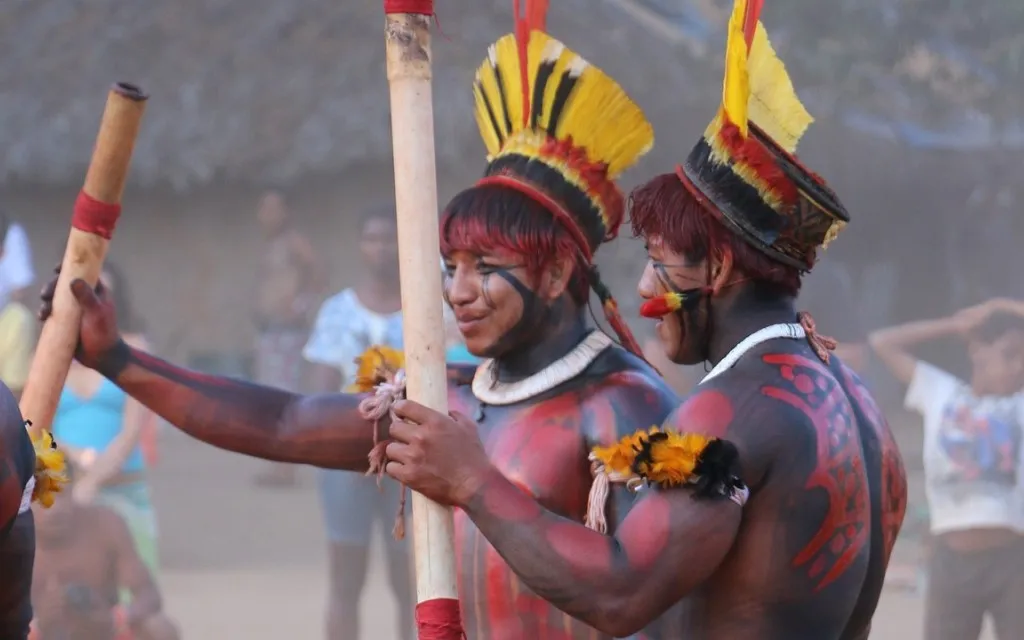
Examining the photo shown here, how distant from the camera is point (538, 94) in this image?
351 centimetres

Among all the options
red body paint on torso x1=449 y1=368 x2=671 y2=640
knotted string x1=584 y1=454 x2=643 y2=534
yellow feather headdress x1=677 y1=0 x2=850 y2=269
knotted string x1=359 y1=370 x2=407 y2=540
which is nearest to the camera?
yellow feather headdress x1=677 y1=0 x2=850 y2=269

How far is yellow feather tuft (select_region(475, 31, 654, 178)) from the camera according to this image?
3.48 m

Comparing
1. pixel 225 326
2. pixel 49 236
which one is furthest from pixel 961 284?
pixel 49 236

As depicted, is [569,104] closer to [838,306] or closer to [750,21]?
[750,21]

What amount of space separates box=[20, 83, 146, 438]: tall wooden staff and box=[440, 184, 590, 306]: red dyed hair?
0.70 m

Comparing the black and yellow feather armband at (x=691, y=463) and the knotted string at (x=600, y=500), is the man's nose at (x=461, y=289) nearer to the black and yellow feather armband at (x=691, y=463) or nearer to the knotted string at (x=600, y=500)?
the knotted string at (x=600, y=500)

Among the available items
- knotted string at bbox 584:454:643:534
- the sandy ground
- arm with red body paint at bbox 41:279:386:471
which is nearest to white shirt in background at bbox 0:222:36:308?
the sandy ground

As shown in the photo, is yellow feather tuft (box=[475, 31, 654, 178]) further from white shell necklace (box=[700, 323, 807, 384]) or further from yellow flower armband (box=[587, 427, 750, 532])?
yellow flower armband (box=[587, 427, 750, 532])

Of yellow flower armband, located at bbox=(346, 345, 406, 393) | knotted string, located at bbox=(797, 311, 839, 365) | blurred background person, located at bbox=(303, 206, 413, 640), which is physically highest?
blurred background person, located at bbox=(303, 206, 413, 640)

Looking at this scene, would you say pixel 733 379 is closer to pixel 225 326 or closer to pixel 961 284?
pixel 961 284

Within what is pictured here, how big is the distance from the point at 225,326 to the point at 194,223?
0.75 m

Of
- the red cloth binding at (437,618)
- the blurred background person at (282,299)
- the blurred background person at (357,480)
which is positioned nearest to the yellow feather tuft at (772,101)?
the red cloth binding at (437,618)

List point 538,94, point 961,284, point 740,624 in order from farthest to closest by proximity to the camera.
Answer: point 961,284 → point 538,94 → point 740,624

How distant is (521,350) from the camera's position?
3.55 m
